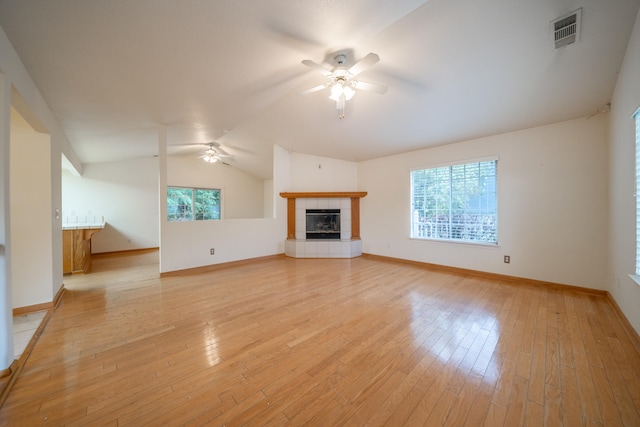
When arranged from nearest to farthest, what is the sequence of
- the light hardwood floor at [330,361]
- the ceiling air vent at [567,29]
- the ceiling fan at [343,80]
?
the light hardwood floor at [330,361] → the ceiling air vent at [567,29] → the ceiling fan at [343,80]

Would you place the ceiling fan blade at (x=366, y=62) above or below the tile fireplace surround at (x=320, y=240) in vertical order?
above

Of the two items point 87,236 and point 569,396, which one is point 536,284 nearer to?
point 569,396

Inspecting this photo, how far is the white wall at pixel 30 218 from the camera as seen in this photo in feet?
8.43

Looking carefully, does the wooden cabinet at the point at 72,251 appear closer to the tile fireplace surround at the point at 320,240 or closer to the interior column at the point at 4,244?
the interior column at the point at 4,244

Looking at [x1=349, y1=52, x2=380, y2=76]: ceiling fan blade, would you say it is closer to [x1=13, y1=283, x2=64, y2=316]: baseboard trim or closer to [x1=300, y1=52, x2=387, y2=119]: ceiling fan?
[x1=300, y1=52, x2=387, y2=119]: ceiling fan

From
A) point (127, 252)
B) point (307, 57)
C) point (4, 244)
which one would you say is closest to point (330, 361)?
point (4, 244)

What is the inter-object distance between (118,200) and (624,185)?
9.13 m

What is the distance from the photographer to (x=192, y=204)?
7.31 meters

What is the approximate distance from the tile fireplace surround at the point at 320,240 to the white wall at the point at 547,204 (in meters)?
1.89

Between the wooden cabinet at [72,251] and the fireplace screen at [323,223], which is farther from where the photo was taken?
the fireplace screen at [323,223]

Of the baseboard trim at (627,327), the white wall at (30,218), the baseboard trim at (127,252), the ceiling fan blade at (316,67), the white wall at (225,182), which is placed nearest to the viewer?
the baseboard trim at (627,327)

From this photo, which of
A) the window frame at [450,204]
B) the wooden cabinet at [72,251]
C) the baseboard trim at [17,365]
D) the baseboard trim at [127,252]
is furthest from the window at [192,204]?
the window frame at [450,204]

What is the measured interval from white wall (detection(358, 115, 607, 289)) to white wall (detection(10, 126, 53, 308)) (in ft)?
19.0

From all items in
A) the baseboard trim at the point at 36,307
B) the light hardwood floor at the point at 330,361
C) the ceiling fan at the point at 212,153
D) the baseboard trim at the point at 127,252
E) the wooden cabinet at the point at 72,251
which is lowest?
the light hardwood floor at the point at 330,361
